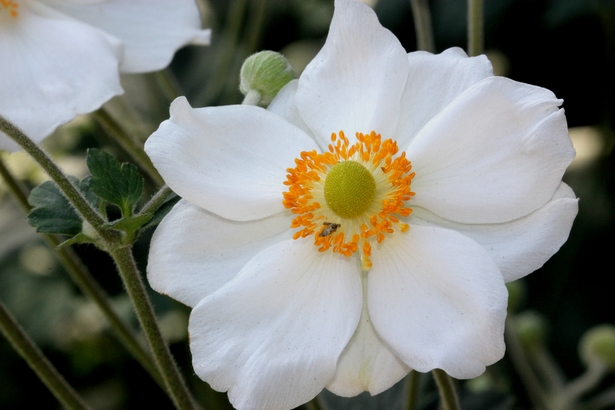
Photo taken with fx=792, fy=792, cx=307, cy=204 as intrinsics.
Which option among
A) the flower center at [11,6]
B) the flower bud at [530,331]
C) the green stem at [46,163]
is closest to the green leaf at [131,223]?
the green stem at [46,163]

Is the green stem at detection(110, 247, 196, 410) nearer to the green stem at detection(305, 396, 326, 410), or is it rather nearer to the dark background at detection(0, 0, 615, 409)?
the green stem at detection(305, 396, 326, 410)

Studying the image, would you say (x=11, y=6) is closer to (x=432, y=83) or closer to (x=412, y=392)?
(x=432, y=83)

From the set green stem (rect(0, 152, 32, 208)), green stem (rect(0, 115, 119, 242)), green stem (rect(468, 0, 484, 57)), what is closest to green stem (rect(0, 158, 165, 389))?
green stem (rect(0, 152, 32, 208))

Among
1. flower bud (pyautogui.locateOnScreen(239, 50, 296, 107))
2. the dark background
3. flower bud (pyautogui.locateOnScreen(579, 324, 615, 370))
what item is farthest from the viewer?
the dark background

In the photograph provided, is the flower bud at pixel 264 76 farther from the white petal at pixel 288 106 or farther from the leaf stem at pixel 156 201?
the leaf stem at pixel 156 201

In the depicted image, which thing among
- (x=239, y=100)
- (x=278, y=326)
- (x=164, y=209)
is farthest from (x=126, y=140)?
(x=239, y=100)

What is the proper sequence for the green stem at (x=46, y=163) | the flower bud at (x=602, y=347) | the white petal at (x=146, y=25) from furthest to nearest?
the flower bud at (x=602, y=347) → the white petal at (x=146, y=25) → the green stem at (x=46, y=163)
